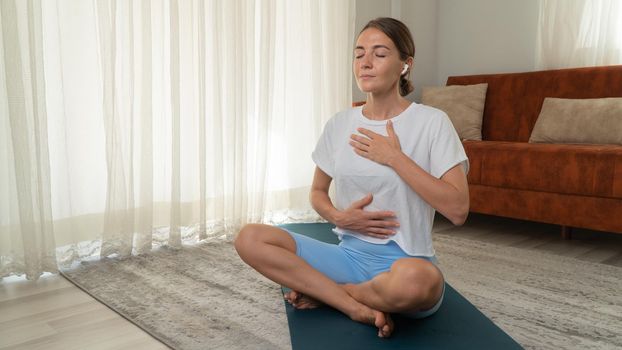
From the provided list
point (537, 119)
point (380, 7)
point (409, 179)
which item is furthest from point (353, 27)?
point (409, 179)

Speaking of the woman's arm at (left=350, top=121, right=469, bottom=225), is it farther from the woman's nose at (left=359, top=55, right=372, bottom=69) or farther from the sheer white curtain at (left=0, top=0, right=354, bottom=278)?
the sheer white curtain at (left=0, top=0, right=354, bottom=278)

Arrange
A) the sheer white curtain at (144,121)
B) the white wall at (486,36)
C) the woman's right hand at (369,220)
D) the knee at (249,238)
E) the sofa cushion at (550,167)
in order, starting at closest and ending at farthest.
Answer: the woman's right hand at (369,220) → the knee at (249,238) → the sheer white curtain at (144,121) → the sofa cushion at (550,167) → the white wall at (486,36)

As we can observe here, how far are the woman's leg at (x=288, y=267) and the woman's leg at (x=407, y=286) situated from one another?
12 centimetres

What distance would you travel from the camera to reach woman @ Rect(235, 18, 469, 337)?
147 centimetres

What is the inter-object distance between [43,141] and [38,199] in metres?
0.24

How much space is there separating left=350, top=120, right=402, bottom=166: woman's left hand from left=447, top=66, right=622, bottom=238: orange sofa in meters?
1.53

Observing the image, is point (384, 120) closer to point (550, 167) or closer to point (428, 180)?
point (428, 180)

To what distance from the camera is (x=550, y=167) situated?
2.76 metres

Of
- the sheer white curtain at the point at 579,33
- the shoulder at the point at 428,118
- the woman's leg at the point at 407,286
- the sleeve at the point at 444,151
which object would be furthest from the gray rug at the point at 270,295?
the sheer white curtain at the point at 579,33

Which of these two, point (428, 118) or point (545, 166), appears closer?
point (428, 118)

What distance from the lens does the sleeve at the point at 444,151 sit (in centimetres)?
149

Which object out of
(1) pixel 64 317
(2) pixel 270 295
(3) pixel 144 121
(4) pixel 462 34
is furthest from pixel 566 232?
(1) pixel 64 317

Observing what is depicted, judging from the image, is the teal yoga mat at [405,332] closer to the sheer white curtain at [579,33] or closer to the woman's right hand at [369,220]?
the woman's right hand at [369,220]

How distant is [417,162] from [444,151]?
0.09 meters
